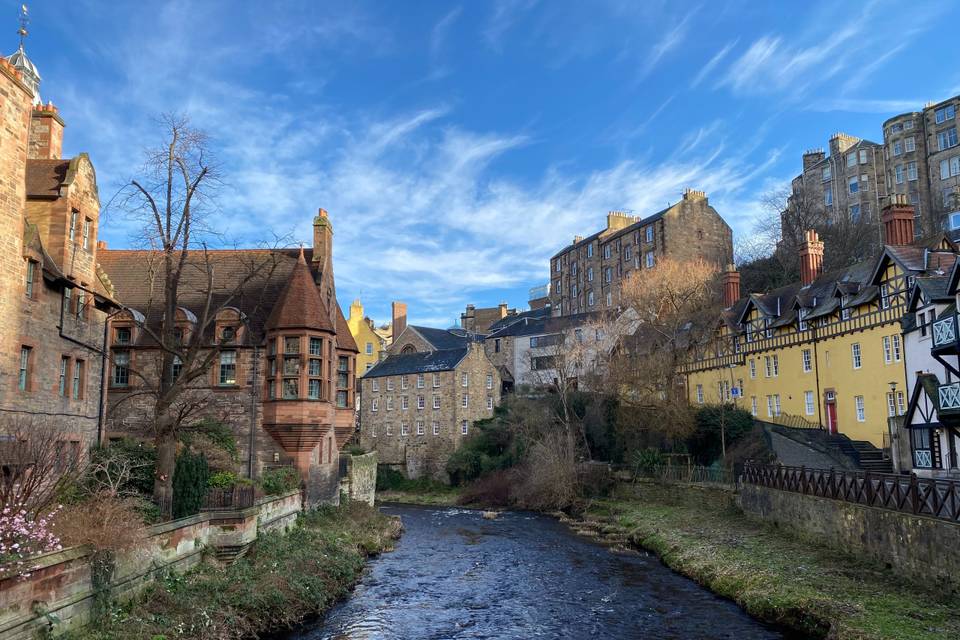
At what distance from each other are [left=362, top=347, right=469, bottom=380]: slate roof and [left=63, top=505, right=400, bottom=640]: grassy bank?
3390 cm

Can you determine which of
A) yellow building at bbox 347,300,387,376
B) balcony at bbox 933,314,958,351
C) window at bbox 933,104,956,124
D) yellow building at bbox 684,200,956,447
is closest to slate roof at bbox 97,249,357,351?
balcony at bbox 933,314,958,351

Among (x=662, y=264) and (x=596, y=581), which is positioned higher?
(x=662, y=264)

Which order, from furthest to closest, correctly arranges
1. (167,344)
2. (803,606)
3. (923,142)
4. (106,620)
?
1. (923,142)
2. (167,344)
3. (803,606)
4. (106,620)

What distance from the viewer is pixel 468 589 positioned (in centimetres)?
2206

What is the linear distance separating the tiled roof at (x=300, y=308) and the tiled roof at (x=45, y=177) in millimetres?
8797

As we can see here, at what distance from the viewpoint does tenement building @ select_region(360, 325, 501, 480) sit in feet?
190

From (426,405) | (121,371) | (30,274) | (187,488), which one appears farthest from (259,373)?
(426,405)

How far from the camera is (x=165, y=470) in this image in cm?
1888

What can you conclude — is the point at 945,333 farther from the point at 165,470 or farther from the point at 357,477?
the point at 357,477

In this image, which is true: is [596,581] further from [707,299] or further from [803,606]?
[707,299]

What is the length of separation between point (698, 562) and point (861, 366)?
605 inches

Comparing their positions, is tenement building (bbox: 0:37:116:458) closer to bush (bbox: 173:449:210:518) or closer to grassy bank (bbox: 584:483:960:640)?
bush (bbox: 173:449:210:518)

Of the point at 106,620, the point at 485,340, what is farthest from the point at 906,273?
the point at 485,340

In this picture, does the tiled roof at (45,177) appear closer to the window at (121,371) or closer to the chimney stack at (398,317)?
the window at (121,371)
